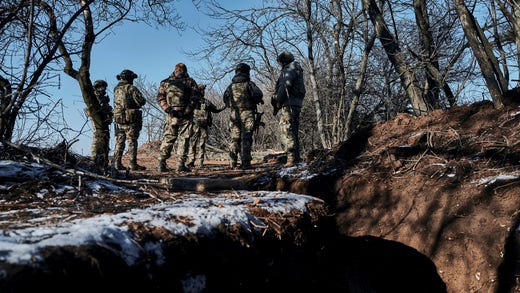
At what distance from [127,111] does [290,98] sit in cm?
341

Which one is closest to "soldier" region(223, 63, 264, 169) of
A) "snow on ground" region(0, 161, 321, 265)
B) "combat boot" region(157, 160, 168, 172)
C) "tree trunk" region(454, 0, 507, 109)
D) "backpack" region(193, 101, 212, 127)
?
"combat boot" region(157, 160, 168, 172)

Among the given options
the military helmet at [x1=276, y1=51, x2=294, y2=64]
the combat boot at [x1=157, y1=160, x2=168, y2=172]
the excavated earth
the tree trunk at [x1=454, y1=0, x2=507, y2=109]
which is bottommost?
the excavated earth

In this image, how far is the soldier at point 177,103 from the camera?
7055mm

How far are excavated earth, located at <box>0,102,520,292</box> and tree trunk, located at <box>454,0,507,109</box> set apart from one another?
21cm

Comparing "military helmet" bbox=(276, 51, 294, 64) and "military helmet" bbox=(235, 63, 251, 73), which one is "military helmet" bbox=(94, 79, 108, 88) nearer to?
"military helmet" bbox=(235, 63, 251, 73)

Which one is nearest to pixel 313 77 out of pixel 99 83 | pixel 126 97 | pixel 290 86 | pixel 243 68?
pixel 290 86

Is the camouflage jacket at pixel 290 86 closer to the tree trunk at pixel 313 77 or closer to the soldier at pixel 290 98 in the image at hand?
the soldier at pixel 290 98

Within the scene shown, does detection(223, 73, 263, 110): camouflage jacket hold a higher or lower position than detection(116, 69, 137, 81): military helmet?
lower

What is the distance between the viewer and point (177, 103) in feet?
23.1

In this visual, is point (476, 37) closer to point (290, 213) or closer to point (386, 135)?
point (386, 135)

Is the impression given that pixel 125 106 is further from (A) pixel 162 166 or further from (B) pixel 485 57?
(B) pixel 485 57

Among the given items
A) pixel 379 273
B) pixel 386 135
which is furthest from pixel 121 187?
pixel 386 135

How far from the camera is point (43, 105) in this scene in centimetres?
287

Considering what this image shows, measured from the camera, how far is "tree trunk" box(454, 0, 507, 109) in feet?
14.4
